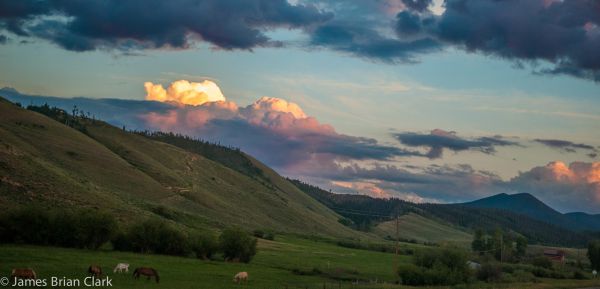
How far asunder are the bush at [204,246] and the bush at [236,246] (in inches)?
62.6

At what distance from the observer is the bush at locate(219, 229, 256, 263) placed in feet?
349

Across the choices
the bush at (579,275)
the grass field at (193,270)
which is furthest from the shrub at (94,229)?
the bush at (579,275)

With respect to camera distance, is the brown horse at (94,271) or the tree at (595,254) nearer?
the brown horse at (94,271)

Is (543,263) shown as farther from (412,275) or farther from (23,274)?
(23,274)

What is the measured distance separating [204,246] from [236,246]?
17.9ft

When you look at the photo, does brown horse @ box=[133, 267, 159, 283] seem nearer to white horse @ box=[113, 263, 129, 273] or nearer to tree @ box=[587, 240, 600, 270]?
white horse @ box=[113, 263, 129, 273]

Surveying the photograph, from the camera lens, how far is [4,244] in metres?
85.4

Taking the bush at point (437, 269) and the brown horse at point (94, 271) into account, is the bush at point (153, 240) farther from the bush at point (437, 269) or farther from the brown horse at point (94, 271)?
the brown horse at point (94, 271)

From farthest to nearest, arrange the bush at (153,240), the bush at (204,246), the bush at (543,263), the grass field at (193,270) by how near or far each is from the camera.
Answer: the bush at (543,263)
the bush at (204,246)
the bush at (153,240)
the grass field at (193,270)

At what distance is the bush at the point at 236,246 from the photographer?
106438 millimetres

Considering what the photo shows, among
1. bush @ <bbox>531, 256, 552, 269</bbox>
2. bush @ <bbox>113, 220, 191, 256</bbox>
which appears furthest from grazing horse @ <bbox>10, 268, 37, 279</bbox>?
bush @ <bbox>531, 256, 552, 269</bbox>

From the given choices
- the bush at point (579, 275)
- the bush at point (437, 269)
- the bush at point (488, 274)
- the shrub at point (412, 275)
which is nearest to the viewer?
the shrub at point (412, 275)

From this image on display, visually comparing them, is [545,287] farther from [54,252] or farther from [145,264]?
[54,252]

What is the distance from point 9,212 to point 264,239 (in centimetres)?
8619
